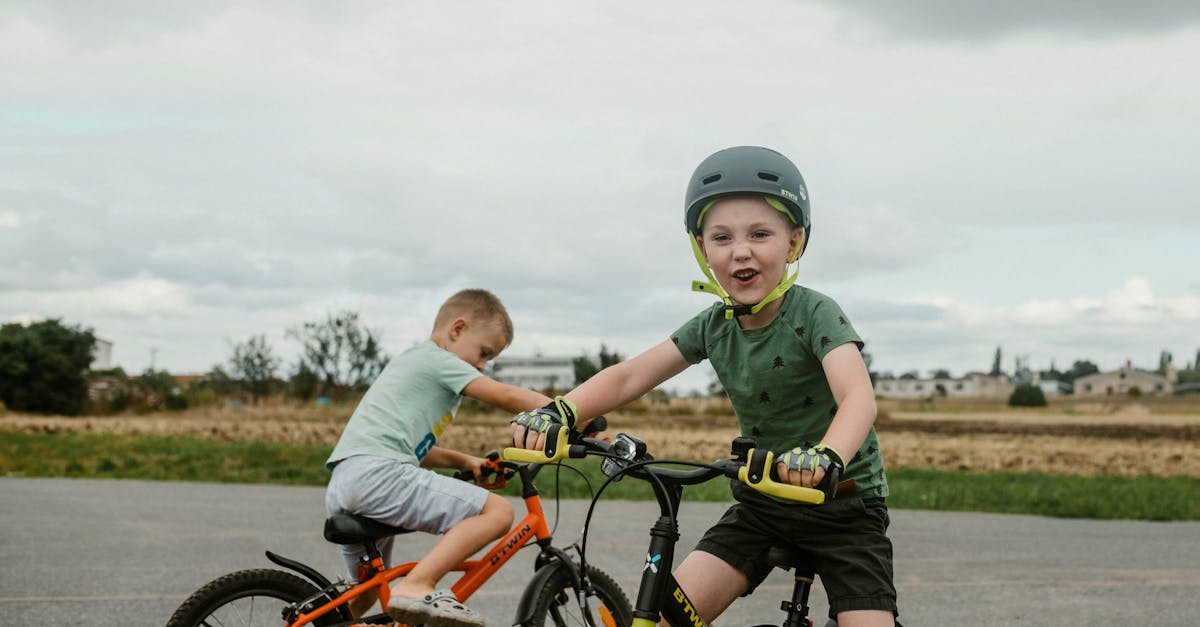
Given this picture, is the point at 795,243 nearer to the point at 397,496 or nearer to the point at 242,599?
the point at 397,496

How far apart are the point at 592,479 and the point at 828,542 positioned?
40.8 feet

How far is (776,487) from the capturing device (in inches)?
98.8

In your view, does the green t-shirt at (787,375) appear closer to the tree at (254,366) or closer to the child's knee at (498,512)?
the child's knee at (498,512)

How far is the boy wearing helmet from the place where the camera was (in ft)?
10.5

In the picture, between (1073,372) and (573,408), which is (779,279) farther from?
(1073,372)

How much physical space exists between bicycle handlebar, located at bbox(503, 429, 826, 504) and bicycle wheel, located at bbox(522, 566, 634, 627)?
78.0 inches

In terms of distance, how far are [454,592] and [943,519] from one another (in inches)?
403

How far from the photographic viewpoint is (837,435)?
294cm

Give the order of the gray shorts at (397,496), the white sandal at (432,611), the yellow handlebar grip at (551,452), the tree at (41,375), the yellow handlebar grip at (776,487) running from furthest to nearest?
1. the tree at (41,375)
2. the gray shorts at (397,496)
3. the white sandal at (432,611)
4. the yellow handlebar grip at (551,452)
5. the yellow handlebar grip at (776,487)

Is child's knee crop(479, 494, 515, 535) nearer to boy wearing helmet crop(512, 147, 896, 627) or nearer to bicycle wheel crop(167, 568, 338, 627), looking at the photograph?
bicycle wheel crop(167, 568, 338, 627)

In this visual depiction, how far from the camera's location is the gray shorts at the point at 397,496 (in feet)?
15.0

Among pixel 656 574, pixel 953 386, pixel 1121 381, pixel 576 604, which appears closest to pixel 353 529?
pixel 576 604

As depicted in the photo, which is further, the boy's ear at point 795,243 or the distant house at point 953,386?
the distant house at point 953,386

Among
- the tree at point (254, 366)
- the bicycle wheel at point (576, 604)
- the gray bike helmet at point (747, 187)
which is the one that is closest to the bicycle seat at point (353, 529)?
the bicycle wheel at point (576, 604)
